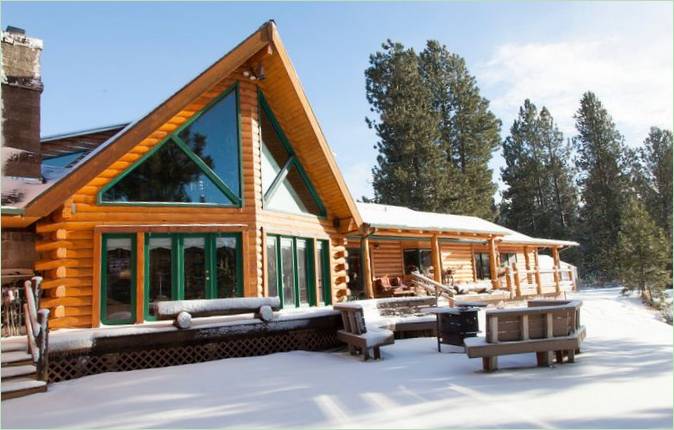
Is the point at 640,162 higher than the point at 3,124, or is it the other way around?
the point at 640,162

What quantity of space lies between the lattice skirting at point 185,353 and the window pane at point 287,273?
1.45 metres

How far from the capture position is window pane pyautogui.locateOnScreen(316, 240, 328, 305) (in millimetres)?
11398

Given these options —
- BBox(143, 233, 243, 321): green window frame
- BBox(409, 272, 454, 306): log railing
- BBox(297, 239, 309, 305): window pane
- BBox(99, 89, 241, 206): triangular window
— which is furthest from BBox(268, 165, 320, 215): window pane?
BBox(409, 272, 454, 306): log railing

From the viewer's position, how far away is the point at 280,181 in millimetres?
10945

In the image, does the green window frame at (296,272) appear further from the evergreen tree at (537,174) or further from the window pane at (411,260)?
the evergreen tree at (537,174)

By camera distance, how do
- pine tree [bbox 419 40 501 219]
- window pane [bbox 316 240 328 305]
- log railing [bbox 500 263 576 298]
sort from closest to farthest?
window pane [bbox 316 240 328 305] < log railing [bbox 500 263 576 298] < pine tree [bbox 419 40 501 219]

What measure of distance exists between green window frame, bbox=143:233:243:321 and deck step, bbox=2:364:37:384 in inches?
101

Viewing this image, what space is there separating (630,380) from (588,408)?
1419mm

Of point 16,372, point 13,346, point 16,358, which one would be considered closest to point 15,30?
point 13,346

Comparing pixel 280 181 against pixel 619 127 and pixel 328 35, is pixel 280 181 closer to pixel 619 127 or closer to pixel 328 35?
pixel 328 35

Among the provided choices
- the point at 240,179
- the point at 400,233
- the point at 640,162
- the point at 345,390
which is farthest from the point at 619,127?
the point at 345,390

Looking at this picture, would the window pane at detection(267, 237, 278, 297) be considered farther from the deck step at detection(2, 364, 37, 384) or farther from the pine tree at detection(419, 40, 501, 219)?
the pine tree at detection(419, 40, 501, 219)

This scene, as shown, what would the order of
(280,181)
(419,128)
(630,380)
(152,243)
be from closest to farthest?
(630,380) < (152,243) < (280,181) < (419,128)

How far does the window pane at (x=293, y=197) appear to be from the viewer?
10.9 meters
